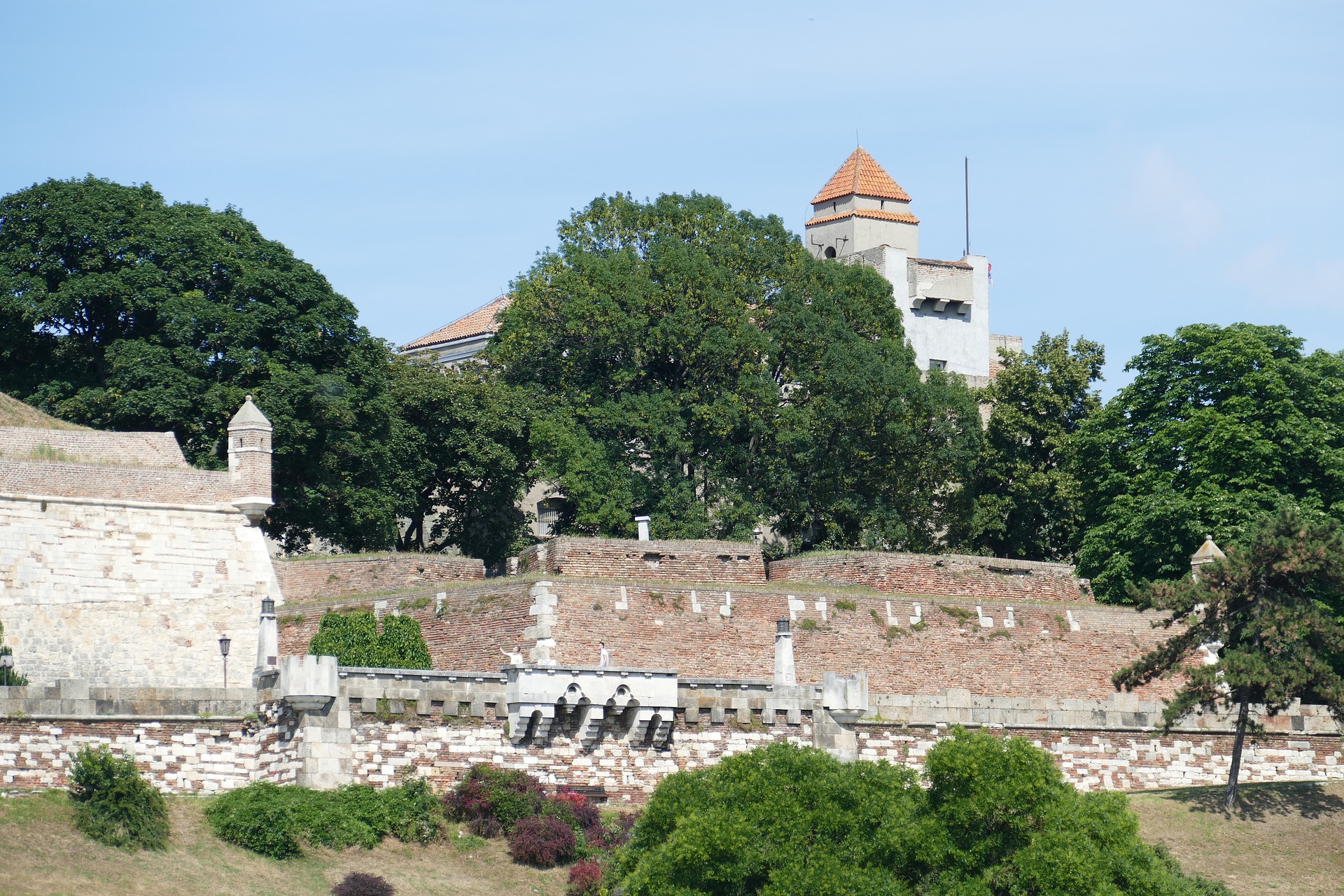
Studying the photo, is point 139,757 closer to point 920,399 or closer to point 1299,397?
point 920,399

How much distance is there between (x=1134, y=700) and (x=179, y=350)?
21.1 metres

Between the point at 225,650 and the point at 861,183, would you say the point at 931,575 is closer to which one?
the point at 225,650

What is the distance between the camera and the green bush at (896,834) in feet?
88.8

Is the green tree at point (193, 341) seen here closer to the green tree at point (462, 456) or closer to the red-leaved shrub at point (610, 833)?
the green tree at point (462, 456)

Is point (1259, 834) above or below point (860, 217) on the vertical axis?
below

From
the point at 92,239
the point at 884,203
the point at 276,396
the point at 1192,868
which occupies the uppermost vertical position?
the point at 884,203

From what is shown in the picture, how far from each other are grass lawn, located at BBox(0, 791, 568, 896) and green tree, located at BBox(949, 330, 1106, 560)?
2409 cm

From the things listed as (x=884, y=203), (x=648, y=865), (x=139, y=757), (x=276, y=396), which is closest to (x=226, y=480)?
(x=276, y=396)

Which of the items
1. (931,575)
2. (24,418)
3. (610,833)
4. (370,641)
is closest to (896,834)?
(610,833)

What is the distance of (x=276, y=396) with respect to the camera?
43594 millimetres

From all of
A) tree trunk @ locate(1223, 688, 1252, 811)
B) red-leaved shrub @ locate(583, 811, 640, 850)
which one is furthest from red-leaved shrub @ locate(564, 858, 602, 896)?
tree trunk @ locate(1223, 688, 1252, 811)

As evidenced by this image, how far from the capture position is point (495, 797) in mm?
31422

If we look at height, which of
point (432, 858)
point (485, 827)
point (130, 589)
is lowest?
point (432, 858)

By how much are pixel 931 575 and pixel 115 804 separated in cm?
1966
